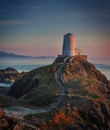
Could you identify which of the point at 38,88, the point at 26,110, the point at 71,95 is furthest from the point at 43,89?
the point at 26,110

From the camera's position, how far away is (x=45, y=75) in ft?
491

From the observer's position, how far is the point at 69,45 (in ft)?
565

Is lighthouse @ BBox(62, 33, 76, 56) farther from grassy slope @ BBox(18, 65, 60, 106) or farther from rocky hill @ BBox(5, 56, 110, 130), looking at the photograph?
grassy slope @ BBox(18, 65, 60, 106)

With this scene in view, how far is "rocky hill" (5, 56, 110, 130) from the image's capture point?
366ft

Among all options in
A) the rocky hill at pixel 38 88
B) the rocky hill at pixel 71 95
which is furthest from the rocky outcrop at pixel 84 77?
the rocky hill at pixel 38 88

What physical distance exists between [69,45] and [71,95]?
4530 centimetres

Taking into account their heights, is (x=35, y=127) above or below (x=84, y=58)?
below

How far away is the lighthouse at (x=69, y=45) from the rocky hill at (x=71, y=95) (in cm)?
490

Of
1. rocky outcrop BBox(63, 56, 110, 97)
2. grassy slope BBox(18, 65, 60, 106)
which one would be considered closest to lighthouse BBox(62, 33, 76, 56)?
rocky outcrop BBox(63, 56, 110, 97)

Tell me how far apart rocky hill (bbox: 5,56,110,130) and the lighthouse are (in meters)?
4.90

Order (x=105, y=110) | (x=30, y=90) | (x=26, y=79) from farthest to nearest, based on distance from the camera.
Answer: (x=26, y=79) < (x=30, y=90) < (x=105, y=110)

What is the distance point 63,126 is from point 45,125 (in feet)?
21.0

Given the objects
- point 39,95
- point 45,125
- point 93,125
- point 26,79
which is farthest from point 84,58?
point 45,125

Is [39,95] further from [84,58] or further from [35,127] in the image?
[84,58]
